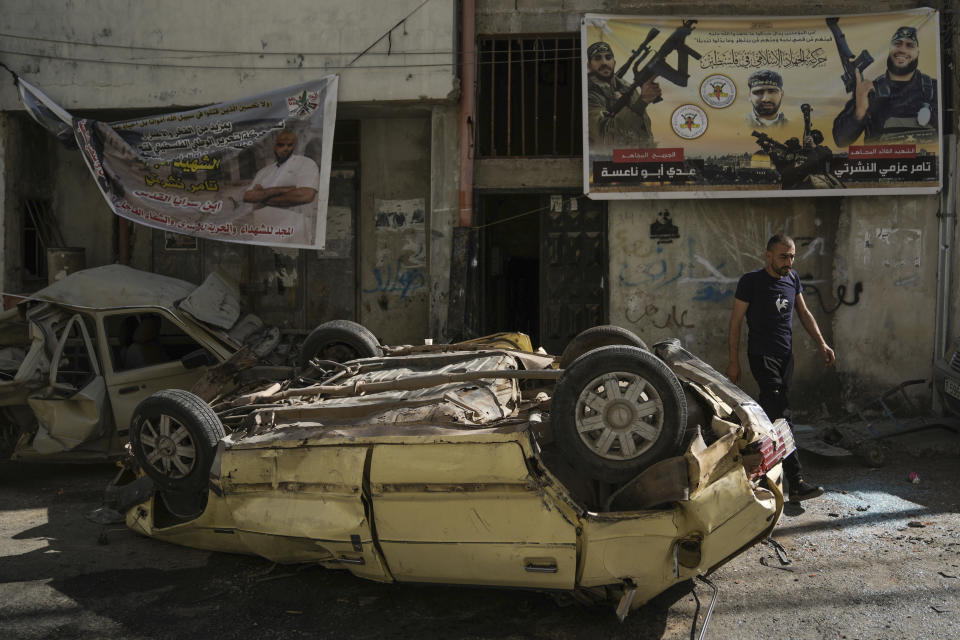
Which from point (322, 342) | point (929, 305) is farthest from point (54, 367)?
point (929, 305)

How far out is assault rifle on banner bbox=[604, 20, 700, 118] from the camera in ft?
27.7

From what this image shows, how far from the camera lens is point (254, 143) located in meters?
8.79

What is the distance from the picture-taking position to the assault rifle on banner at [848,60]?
8.30 meters

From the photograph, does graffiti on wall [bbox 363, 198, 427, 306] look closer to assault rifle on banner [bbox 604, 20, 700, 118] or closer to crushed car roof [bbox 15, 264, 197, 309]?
assault rifle on banner [bbox 604, 20, 700, 118]

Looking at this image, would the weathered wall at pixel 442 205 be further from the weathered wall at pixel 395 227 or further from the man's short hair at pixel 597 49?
the man's short hair at pixel 597 49

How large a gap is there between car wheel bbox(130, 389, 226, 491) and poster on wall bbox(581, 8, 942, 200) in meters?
5.34

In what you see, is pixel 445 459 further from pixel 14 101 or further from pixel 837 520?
pixel 14 101

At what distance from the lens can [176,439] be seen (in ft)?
14.4

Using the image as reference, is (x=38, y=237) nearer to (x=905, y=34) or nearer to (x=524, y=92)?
(x=524, y=92)

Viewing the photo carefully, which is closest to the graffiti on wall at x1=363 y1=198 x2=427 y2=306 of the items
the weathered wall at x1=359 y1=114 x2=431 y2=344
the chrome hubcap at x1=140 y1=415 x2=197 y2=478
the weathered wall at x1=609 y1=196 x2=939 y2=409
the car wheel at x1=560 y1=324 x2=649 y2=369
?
the weathered wall at x1=359 y1=114 x2=431 y2=344

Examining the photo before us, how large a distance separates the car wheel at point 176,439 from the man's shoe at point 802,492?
12.1ft

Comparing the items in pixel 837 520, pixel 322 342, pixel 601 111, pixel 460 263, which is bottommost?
pixel 837 520

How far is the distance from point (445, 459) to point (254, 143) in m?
6.31

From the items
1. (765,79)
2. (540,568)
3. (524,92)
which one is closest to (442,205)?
(524,92)
